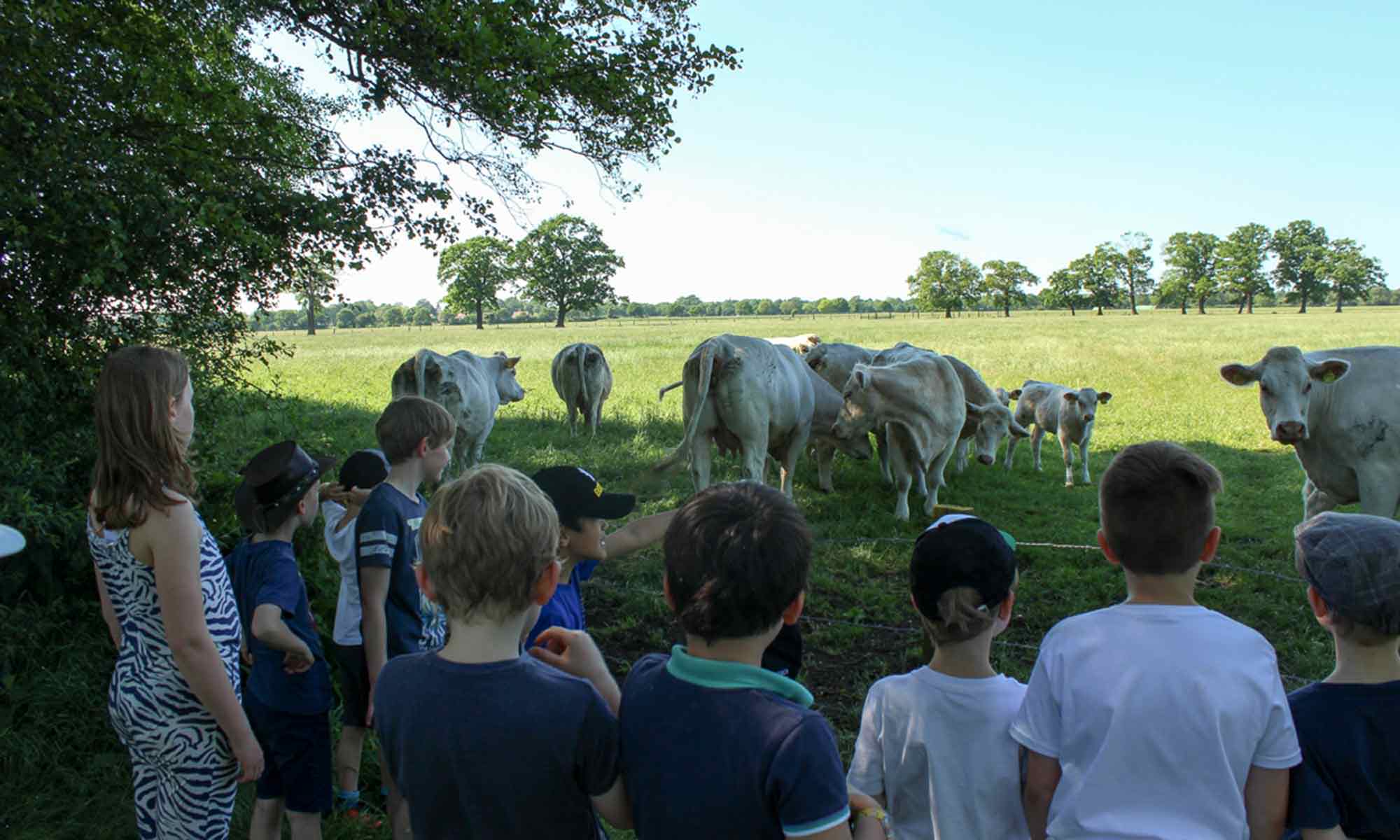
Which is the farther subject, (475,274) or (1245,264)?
(1245,264)

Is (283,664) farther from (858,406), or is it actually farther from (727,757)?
(858,406)

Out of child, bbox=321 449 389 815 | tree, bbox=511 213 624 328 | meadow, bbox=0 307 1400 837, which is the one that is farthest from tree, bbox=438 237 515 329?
child, bbox=321 449 389 815

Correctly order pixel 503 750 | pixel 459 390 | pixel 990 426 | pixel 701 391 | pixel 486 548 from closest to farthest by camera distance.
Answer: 1. pixel 503 750
2. pixel 486 548
3. pixel 701 391
4. pixel 459 390
5. pixel 990 426

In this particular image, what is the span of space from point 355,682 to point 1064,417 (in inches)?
419

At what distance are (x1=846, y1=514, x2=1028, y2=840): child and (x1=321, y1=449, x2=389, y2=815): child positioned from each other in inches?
91.3

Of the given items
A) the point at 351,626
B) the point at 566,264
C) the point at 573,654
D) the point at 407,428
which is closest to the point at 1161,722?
the point at 573,654

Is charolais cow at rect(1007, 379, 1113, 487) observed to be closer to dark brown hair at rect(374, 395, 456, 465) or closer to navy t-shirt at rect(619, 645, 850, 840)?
dark brown hair at rect(374, 395, 456, 465)

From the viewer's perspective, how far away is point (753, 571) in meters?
1.75

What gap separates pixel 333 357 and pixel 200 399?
105 feet

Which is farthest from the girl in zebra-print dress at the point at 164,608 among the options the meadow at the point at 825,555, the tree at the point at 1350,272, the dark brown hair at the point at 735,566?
the tree at the point at 1350,272

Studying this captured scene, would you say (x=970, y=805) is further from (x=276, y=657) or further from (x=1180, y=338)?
(x=1180, y=338)

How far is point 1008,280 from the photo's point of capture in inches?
4208

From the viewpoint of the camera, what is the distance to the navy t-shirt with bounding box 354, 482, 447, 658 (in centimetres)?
315

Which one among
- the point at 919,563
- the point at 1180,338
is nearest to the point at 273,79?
the point at 919,563
